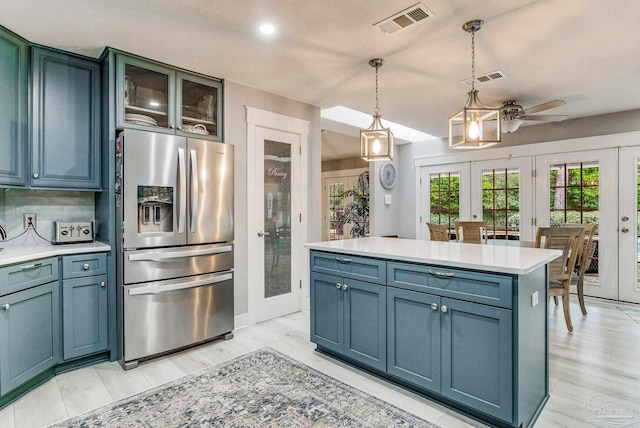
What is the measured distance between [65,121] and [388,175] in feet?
16.0

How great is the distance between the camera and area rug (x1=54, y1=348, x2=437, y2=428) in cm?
196

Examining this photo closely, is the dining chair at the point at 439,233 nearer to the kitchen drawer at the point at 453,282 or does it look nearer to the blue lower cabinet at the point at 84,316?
the kitchen drawer at the point at 453,282

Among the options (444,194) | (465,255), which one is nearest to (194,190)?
(465,255)

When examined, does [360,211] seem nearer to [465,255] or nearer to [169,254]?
[169,254]

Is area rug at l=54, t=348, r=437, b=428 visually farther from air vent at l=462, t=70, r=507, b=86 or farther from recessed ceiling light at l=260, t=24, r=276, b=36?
air vent at l=462, t=70, r=507, b=86

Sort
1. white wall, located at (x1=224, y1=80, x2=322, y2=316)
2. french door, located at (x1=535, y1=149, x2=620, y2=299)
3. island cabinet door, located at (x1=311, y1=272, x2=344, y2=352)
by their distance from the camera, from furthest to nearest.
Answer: french door, located at (x1=535, y1=149, x2=620, y2=299)
white wall, located at (x1=224, y1=80, x2=322, y2=316)
island cabinet door, located at (x1=311, y1=272, x2=344, y2=352)

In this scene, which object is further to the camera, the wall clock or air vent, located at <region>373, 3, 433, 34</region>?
the wall clock

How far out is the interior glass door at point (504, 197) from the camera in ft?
17.2

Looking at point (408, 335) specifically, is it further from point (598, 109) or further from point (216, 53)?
point (598, 109)

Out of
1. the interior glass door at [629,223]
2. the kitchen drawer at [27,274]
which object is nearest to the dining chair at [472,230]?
the interior glass door at [629,223]

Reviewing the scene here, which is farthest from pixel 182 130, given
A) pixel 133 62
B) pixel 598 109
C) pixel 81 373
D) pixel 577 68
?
pixel 598 109

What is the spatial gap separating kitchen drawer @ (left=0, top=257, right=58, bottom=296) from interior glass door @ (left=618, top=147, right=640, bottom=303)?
6.11 m

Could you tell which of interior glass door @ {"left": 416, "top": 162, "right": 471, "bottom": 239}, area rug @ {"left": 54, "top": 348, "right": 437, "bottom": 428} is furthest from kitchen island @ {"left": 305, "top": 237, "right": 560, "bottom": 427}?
interior glass door @ {"left": 416, "top": 162, "right": 471, "bottom": 239}

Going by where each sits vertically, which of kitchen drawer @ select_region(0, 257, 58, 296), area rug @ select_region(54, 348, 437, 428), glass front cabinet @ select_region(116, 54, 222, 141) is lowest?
area rug @ select_region(54, 348, 437, 428)
